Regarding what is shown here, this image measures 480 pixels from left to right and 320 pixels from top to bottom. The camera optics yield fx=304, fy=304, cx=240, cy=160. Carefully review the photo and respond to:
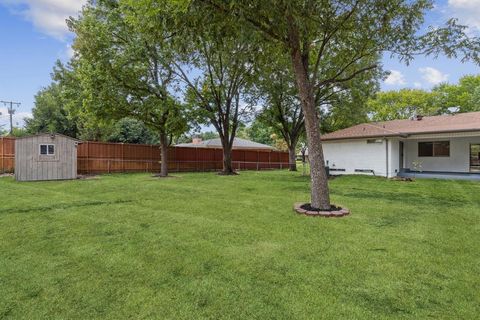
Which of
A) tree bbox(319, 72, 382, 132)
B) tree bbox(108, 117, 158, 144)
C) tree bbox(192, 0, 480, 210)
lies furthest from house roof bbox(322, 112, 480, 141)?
tree bbox(108, 117, 158, 144)

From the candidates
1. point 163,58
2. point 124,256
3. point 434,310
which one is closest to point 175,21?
point 124,256

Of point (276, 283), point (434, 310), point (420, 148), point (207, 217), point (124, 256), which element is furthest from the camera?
point (420, 148)

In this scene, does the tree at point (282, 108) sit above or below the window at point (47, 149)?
above

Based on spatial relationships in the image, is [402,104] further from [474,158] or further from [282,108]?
[474,158]

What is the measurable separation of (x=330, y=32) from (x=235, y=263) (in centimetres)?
733

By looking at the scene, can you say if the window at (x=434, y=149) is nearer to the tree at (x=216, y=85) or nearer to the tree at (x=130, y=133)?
the tree at (x=216, y=85)

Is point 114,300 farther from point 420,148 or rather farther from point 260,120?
point 260,120

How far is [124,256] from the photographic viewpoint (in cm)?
420

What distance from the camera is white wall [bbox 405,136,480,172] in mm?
16047

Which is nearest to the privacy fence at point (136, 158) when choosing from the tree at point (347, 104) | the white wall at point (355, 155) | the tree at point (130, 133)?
the tree at point (347, 104)

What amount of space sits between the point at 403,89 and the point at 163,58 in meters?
31.2

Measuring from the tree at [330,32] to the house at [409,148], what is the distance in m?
7.78

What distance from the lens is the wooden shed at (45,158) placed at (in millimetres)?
13656

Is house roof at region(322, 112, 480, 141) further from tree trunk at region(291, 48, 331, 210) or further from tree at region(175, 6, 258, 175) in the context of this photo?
tree trunk at region(291, 48, 331, 210)
